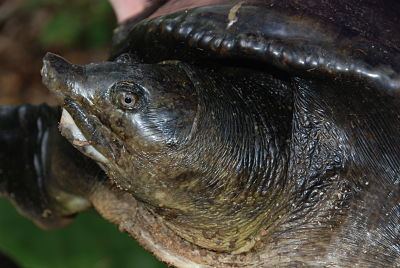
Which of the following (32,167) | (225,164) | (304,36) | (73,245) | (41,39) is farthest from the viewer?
(41,39)

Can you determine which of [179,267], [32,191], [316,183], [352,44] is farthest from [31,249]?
[352,44]

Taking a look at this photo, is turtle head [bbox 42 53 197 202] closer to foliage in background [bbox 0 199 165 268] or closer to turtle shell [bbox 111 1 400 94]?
turtle shell [bbox 111 1 400 94]

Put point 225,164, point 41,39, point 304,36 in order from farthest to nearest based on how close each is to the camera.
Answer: point 41,39 < point 225,164 < point 304,36

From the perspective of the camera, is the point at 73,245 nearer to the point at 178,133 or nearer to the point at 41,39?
the point at 178,133

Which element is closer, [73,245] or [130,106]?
[130,106]

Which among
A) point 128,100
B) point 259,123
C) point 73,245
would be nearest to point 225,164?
point 259,123

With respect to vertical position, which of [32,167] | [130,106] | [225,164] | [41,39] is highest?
[130,106]

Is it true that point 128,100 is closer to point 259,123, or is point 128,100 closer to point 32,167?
point 259,123

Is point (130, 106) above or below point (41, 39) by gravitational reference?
above
